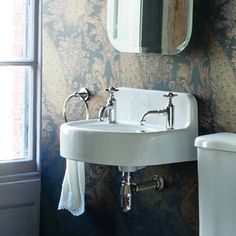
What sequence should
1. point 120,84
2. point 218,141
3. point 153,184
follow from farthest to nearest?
point 120,84
point 153,184
point 218,141

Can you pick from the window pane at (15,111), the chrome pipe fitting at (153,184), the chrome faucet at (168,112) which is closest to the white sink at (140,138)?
the chrome faucet at (168,112)

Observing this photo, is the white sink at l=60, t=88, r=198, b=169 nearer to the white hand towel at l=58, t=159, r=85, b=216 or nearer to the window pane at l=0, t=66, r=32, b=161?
the white hand towel at l=58, t=159, r=85, b=216

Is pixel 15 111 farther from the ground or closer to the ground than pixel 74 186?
farther from the ground

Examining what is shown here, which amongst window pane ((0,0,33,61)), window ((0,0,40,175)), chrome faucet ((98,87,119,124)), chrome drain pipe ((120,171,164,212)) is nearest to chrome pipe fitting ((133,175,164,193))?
chrome drain pipe ((120,171,164,212))

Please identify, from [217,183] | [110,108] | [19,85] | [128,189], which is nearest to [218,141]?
[217,183]

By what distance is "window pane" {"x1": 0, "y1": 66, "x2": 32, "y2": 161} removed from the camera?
9.03 ft

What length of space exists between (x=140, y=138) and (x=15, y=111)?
98cm

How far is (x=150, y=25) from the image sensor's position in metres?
2.24

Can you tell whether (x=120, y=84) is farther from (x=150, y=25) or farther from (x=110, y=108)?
(x=150, y=25)

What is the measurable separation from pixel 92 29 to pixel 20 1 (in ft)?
1.38

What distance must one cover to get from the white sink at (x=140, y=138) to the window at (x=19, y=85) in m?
0.55

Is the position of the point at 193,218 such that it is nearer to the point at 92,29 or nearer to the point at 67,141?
the point at 67,141

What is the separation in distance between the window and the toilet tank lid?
107cm

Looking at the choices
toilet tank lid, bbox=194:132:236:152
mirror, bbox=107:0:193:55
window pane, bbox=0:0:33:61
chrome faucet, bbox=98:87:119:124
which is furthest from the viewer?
window pane, bbox=0:0:33:61
